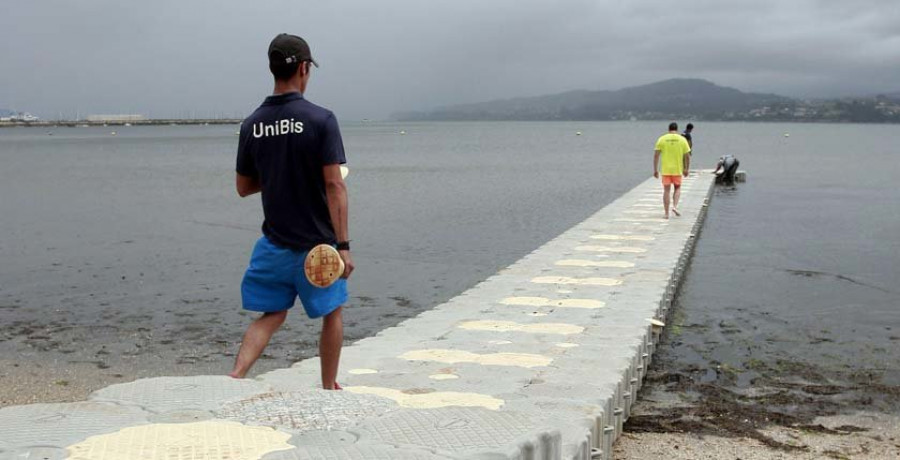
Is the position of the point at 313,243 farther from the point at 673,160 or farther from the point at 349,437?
the point at 673,160

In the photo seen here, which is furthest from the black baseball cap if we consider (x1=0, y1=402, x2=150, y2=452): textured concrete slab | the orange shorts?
the orange shorts

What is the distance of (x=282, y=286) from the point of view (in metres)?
4.75

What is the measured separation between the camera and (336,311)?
185 inches

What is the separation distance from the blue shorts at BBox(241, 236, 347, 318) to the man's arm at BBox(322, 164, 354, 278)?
0.53 ft

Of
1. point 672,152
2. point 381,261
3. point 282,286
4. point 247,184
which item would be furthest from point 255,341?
point 672,152

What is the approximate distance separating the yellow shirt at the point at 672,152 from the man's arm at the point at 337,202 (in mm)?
11756

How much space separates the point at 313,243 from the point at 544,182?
32.7 m

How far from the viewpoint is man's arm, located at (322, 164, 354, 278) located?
4445 mm

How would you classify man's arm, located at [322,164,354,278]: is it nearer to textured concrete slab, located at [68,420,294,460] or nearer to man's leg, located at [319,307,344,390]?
man's leg, located at [319,307,344,390]

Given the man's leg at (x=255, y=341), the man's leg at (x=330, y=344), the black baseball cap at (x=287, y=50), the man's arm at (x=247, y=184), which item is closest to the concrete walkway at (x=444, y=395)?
the man's leg at (x=255, y=341)

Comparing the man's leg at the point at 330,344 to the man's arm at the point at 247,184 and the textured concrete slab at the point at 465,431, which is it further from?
the textured concrete slab at the point at 465,431

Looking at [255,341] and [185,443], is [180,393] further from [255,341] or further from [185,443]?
[255,341]

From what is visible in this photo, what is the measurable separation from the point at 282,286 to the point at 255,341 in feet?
1.12

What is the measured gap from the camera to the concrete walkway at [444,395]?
3082 mm
